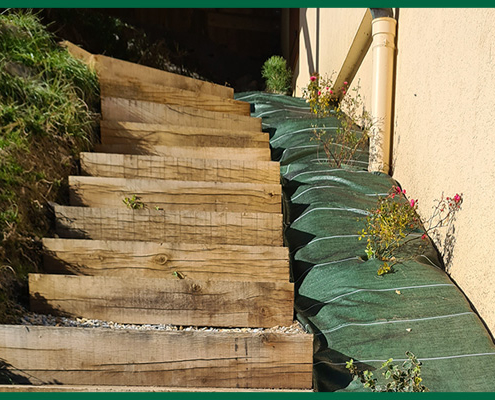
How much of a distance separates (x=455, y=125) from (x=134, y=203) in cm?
173

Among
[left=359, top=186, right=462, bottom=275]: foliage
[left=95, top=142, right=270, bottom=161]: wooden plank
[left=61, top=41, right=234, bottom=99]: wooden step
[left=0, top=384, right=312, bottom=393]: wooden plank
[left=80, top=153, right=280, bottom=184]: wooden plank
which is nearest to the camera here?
[left=0, top=384, right=312, bottom=393]: wooden plank

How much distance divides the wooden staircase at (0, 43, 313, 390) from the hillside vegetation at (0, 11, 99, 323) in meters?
0.10

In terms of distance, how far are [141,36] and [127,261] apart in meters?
5.26

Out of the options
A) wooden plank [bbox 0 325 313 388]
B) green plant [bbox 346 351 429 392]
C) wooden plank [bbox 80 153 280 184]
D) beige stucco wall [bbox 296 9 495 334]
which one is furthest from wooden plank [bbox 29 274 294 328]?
wooden plank [bbox 80 153 280 184]

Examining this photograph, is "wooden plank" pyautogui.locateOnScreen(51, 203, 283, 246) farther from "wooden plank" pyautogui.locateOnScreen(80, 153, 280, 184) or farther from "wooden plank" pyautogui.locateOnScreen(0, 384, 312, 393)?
"wooden plank" pyautogui.locateOnScreen(0, 384, 312, 393)

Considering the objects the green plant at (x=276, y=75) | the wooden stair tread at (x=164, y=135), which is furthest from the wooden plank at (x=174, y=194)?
the green plant at (x=276, y=75)

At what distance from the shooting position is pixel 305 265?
275 centimetres

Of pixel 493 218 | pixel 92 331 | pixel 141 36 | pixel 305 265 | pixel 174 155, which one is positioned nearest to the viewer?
pixel 92 331

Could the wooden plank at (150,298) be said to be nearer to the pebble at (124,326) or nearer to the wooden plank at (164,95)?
the pebble at (124,326)

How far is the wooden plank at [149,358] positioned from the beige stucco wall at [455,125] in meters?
1.05

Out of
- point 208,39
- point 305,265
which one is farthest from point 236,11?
point 305,265

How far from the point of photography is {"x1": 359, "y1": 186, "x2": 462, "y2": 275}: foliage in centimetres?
265

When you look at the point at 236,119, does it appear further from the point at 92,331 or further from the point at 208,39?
the point at 208,39

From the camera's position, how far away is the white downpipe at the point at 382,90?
361cm
